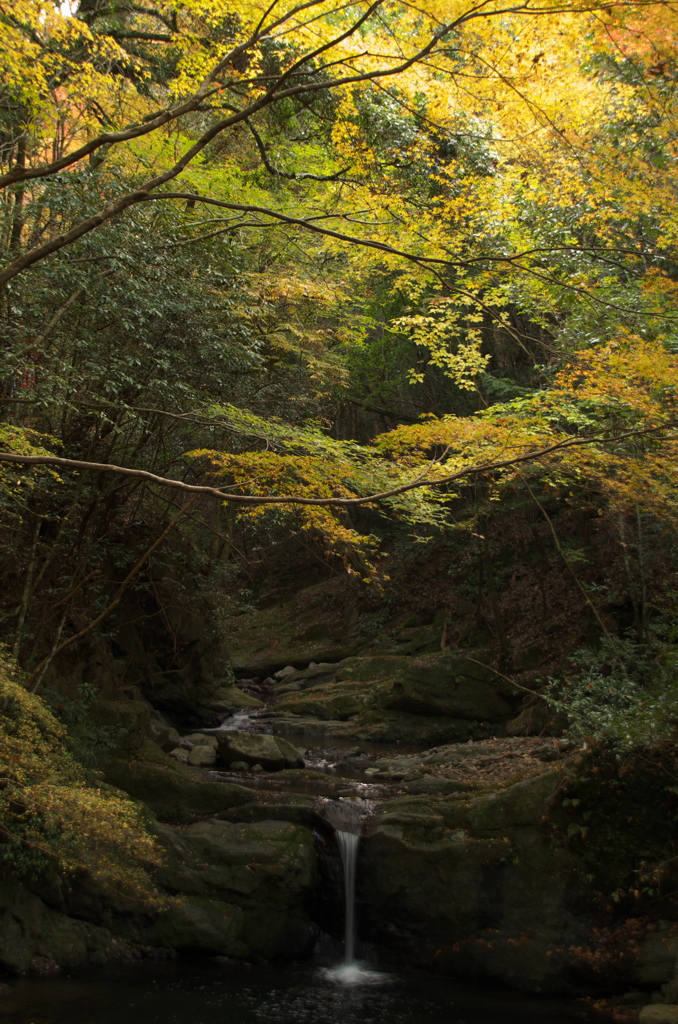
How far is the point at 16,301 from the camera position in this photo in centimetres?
741

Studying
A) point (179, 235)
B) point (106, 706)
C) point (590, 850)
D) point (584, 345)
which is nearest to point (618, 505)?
point (584, 345)

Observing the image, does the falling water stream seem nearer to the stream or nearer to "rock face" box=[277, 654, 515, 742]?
the stream

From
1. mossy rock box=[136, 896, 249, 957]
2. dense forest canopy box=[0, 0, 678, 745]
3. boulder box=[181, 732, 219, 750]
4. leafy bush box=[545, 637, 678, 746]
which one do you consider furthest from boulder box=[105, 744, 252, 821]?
leafy bush box=[545, 637, 678, 746]

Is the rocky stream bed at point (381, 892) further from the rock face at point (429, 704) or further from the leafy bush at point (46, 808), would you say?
the rock face at point (429, 704)

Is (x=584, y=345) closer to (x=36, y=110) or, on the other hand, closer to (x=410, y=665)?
(x=36, y=110)

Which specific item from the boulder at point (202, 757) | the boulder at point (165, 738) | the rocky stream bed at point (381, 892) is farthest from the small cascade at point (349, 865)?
the boulder at point (165, 738)

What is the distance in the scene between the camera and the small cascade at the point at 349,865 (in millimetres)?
7381

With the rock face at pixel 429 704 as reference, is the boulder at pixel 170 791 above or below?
below

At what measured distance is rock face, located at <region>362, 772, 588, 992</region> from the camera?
7.12 meters

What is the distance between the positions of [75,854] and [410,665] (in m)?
10.6

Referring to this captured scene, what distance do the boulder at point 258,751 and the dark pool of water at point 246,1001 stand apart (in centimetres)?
491

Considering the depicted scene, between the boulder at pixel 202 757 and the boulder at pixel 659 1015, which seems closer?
the boulder at pixel 659 1015

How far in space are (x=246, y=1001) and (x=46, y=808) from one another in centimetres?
306

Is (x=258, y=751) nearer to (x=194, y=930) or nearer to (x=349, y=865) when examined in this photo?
(x=349, y=865)
